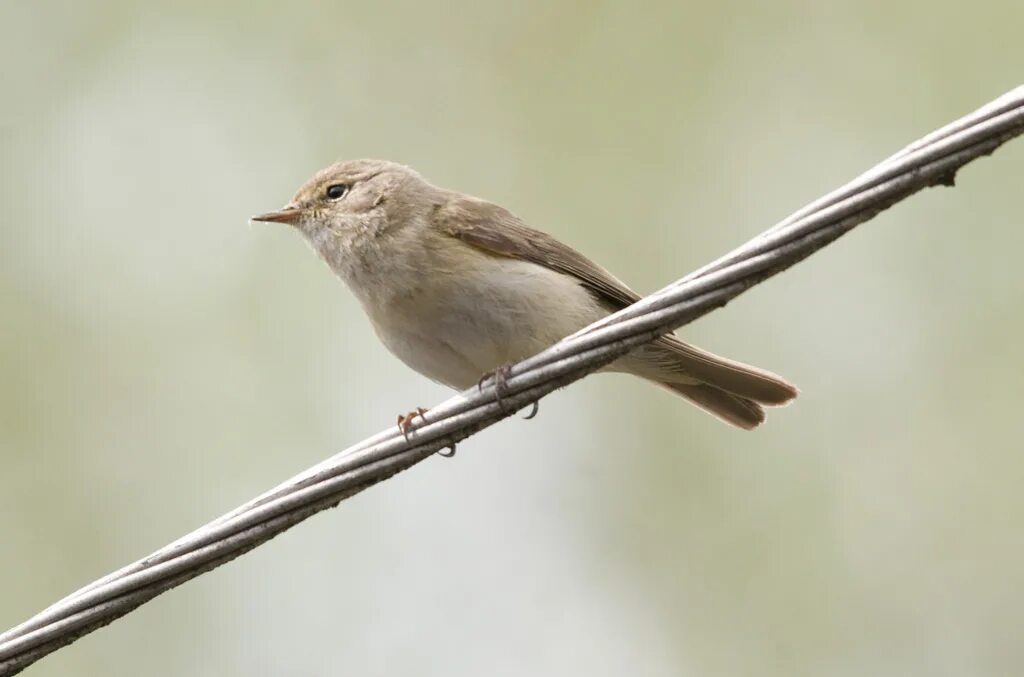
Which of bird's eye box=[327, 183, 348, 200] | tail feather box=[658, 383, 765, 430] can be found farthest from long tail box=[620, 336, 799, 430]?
bird's eye box=[327, 183, 348, 200]

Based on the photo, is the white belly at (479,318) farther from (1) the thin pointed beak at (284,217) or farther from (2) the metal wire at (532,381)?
(2) the metal wire at (532,381)

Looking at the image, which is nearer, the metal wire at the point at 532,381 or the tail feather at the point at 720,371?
the metal wire at the point at 532,381

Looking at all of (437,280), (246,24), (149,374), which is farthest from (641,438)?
(246,24)

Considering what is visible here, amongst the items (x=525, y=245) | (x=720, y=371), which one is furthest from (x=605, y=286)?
(x=720, y=371)

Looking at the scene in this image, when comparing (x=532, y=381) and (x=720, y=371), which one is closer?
(x=532, y=381)

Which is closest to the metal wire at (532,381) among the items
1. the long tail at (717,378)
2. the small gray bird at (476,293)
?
the small gray bird at (476,293)

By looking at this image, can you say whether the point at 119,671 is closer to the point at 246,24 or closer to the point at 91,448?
the point at 91,448

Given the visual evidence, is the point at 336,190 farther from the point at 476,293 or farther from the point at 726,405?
the point at 726,405

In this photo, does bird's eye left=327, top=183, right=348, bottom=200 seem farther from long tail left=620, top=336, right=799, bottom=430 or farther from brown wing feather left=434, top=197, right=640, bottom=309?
long tail left=620, top=336, right=799, bottom=430
